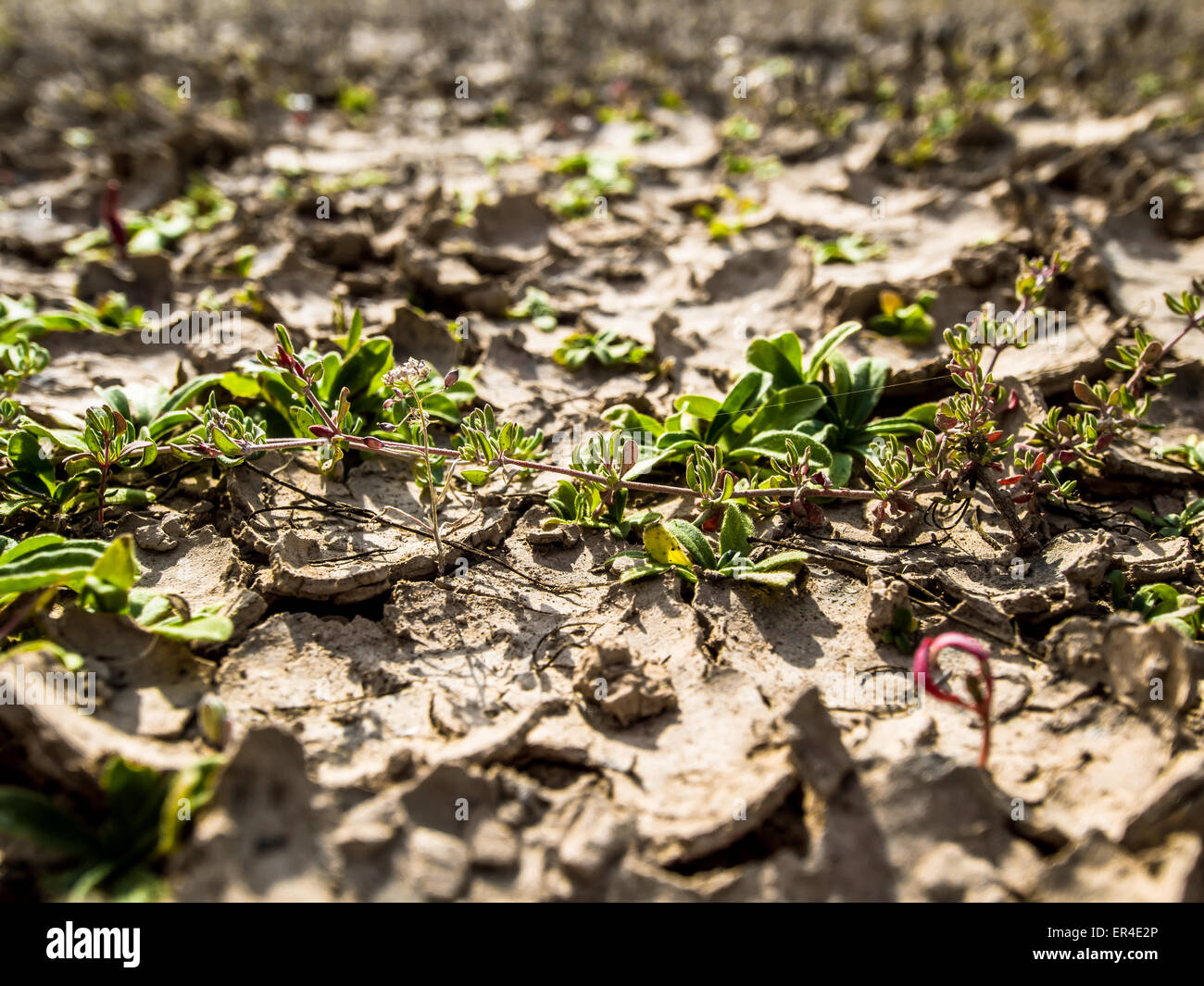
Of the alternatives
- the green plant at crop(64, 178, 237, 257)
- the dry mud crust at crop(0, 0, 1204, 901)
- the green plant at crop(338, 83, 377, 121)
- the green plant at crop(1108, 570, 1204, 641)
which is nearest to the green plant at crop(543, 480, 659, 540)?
the dry mud crust at crop(0, 0, 1204, 901)

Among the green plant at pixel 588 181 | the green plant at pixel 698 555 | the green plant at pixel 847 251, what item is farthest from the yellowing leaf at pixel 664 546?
the green plant at pixel 588 181

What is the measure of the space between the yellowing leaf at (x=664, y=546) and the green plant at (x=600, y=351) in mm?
1058

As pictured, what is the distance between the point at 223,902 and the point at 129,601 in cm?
91

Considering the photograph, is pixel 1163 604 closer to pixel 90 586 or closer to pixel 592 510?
pixel 592 510

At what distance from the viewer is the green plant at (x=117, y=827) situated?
1.64m

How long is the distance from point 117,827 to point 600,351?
7.33ft

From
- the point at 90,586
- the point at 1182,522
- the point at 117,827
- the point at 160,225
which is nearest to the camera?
the point at 117,827

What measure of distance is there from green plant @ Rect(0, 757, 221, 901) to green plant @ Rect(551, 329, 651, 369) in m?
2.03

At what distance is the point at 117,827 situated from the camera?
170cm

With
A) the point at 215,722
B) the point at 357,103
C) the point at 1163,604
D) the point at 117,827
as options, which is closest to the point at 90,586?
the point at 215,722

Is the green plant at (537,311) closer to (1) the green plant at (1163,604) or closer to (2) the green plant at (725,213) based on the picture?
(2) the green plant at (725,213)

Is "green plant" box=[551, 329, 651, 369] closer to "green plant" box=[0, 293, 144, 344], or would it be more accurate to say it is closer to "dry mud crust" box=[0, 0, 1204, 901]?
"dry mud crust" box=[0, 0, 1204, 901]

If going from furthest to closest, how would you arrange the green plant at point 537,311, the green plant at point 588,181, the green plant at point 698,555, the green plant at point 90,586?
the green plant at point 588,181 < the green plant at point 537,311 < the green plant at point 698,555 < the green plant at point 90,586
